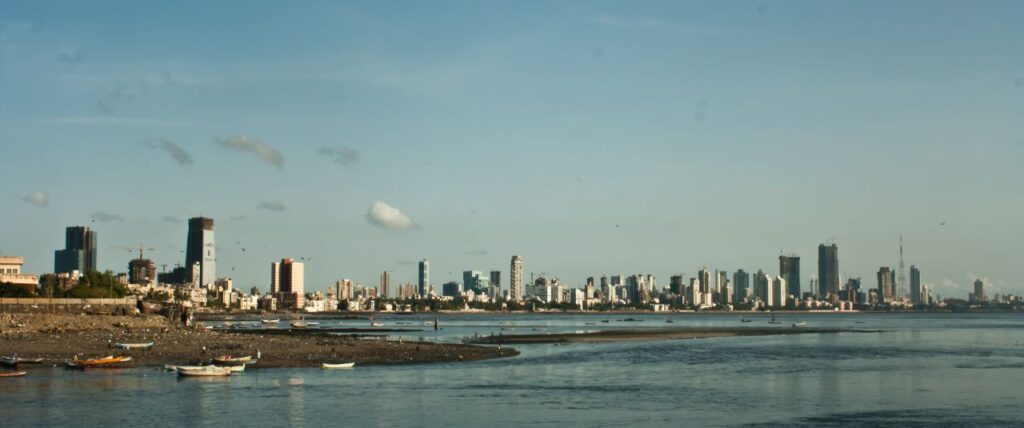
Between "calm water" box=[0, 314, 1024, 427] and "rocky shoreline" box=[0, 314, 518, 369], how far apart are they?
651cm

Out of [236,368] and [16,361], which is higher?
[16,361]

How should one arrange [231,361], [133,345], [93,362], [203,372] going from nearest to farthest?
[203,372] → [93,362] → [231,361] → [133,345]

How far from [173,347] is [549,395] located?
44.9 meters

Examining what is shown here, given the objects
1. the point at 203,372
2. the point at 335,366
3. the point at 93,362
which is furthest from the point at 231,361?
the point at 93,362

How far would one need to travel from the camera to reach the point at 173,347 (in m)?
94.6

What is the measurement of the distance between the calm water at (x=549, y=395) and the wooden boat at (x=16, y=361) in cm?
186

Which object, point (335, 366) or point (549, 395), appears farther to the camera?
point (335, 366)

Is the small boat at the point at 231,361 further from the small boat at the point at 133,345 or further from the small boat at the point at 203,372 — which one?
the small boat at the point at 133,345

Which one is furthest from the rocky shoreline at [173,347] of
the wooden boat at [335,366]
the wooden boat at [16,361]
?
the wooden boat at [335,366]

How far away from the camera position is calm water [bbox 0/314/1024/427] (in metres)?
53.4

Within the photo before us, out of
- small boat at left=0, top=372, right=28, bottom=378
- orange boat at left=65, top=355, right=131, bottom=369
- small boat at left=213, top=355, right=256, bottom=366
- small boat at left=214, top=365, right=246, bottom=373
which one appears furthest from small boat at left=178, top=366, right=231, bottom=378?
small boat at left=0, top=372, right=28, bottom=378

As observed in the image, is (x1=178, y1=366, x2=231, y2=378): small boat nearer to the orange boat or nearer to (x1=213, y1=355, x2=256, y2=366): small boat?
(x1=213, y1=355, x2=256, y2=366): small boat

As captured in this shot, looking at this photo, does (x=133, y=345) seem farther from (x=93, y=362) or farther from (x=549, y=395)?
(x=549, y=395)

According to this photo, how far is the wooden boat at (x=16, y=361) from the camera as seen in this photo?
73975 mm
